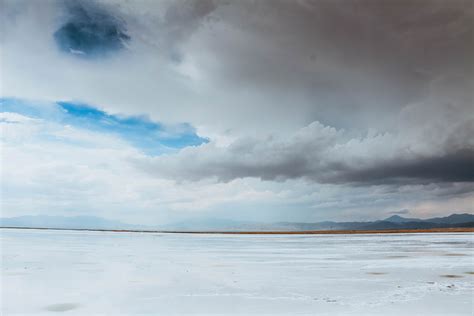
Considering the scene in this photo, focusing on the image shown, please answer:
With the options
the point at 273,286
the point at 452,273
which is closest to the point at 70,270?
the point at 273,286

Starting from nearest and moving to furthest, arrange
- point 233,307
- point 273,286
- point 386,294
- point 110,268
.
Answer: point 233,307, point 386,294, point 273,286, point 110,268

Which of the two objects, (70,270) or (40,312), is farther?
(70,270)

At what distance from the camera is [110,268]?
1567 centimetres

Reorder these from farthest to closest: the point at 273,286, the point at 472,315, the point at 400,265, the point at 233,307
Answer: the point at 400,265 → the point at 273,286 → the point at 233,307 → the point at 472,315

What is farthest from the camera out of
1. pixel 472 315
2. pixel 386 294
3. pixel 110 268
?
pixel 110 268

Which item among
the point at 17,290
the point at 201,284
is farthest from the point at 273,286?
the point at 17,290

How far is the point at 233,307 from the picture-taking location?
8734mm

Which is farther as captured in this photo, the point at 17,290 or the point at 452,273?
the point at 452,273

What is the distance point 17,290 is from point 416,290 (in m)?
11.8

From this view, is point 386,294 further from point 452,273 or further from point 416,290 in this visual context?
Result: point 452,273

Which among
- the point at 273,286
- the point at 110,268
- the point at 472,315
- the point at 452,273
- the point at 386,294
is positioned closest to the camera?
the point at 472,315

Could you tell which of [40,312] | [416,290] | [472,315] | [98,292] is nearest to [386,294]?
[416,290]

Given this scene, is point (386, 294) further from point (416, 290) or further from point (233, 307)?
point (233, 307)

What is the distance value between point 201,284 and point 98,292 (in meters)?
3.15
